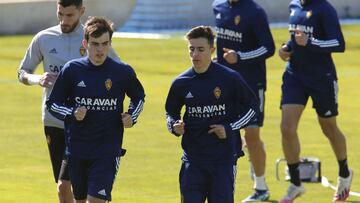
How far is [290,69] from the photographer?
48.5ft

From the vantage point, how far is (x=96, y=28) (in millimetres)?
10992

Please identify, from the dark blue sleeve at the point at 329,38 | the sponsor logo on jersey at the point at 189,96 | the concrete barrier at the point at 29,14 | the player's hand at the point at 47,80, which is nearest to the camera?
the sponsor logo on jersey at the point at 189,96

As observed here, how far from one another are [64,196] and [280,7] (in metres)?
26.0

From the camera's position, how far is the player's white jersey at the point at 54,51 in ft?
39.7

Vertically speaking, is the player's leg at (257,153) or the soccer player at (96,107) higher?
the soccer player at (96,107)

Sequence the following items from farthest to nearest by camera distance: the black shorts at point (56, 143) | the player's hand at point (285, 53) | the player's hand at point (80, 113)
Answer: the player's hand at point (285, 53), the black shorts at point (56, 143), the player's hand at point (80, 113)

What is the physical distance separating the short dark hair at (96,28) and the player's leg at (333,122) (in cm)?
421

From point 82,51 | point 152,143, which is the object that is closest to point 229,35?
point 82,51

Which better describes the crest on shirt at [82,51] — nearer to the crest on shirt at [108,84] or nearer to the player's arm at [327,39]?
the crest on shirt at [108,84]

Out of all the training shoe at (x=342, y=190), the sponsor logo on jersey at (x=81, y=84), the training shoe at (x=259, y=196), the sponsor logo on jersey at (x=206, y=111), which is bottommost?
the training shoe at (x=259, y=196)

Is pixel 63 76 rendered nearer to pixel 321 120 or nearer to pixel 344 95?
pixel 321 120

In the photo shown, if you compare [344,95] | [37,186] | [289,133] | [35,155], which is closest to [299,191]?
[289,133]

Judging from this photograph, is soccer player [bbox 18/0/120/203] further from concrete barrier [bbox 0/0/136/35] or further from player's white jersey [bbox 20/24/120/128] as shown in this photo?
concrete barrier [bbox 0/0/136/35]


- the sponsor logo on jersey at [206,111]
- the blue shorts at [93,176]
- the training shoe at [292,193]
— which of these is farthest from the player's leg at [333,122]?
the blue shorts at [93,176]
